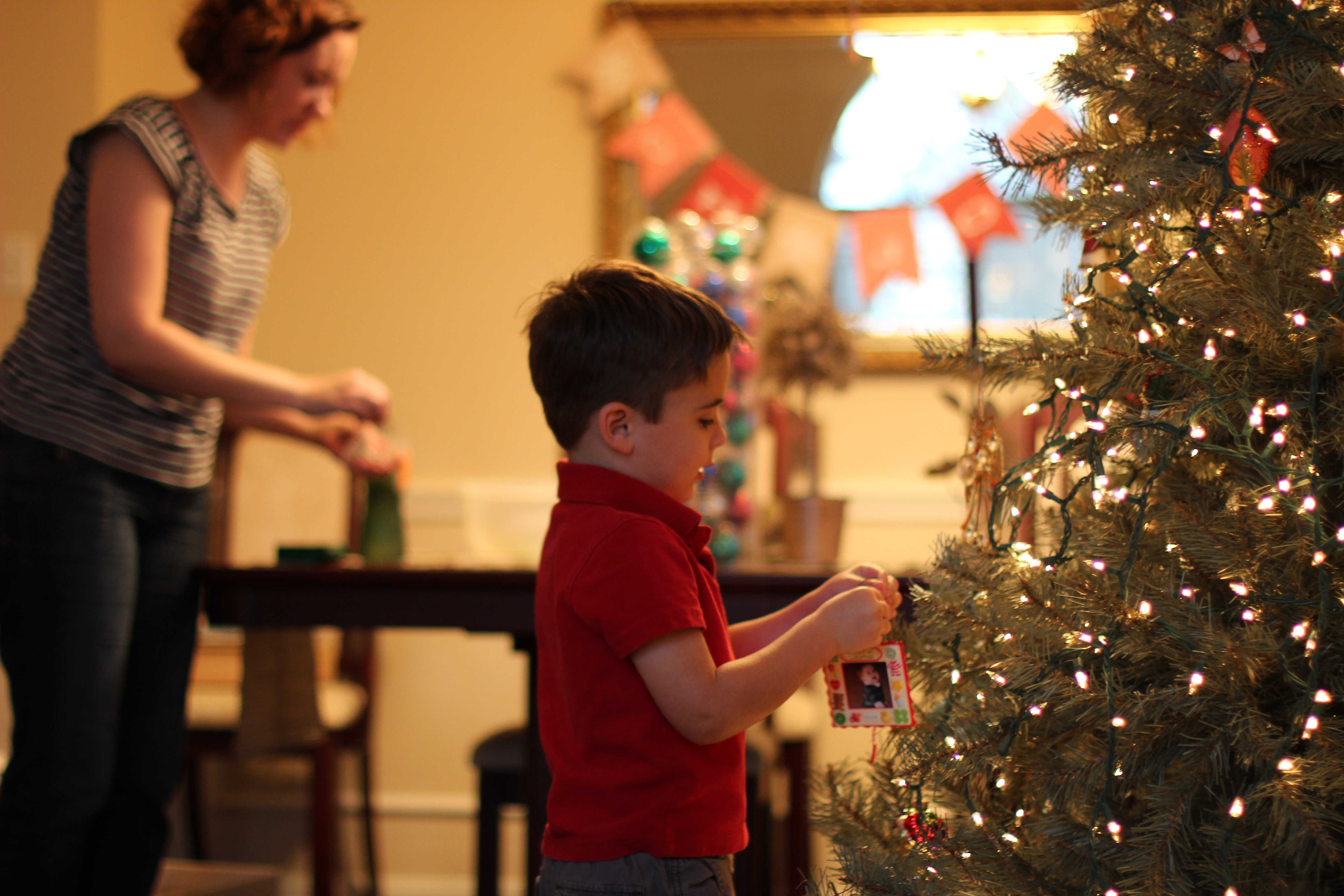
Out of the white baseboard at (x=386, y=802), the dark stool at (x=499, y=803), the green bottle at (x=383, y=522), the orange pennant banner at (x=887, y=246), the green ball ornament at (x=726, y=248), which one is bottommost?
the white baseboard at (x=386, y=802)

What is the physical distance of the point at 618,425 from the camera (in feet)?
3.12

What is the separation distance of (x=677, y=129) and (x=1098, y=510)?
1.90m

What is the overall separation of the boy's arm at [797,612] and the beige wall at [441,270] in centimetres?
154

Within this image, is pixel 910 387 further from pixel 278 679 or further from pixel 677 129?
pixel 278 679

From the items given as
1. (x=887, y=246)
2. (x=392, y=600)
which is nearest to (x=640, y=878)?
(x=392, y=600)

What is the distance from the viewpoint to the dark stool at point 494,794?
1.69 m

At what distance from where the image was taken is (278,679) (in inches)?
70.4

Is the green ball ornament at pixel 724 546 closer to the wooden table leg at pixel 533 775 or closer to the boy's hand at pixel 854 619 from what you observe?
the wooden table leg at pixel 533 775

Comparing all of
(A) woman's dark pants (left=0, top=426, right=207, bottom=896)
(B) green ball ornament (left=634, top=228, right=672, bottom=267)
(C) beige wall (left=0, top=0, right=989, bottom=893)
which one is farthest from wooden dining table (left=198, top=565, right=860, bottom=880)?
(C) beige wall (left=0, top=0, right=989, bottom=893)

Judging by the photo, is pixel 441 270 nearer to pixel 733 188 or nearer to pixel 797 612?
pixel 733 188

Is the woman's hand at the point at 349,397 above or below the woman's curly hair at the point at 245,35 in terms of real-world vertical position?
below

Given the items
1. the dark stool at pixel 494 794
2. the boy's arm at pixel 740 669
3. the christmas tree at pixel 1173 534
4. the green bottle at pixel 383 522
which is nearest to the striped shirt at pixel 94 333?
the green bottle at pixel 383 522

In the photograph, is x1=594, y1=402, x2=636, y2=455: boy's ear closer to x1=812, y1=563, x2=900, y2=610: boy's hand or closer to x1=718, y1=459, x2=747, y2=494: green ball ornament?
x1=812, y1=563, x2=900, y2=610: boy's hand

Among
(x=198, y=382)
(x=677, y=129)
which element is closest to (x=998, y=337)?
(x=198, y=382)
